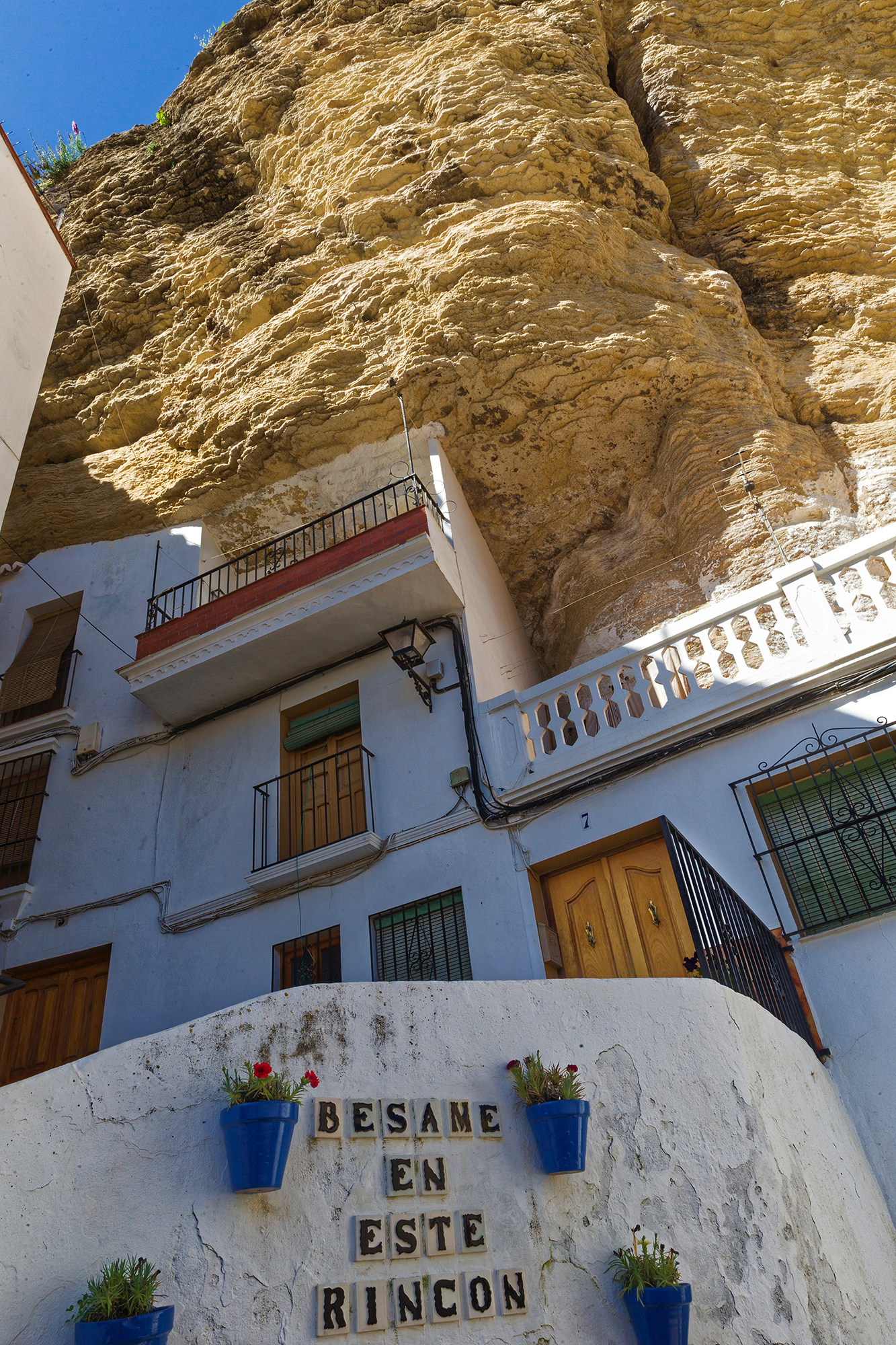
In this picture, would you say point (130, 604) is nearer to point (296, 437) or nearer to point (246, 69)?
point (296, 437)

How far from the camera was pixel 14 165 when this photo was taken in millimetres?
6750

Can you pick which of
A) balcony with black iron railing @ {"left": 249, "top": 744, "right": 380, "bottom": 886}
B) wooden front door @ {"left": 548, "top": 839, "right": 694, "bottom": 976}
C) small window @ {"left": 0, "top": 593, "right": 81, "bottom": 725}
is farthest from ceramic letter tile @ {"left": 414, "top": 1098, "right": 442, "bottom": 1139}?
small window @ {"left": 0, "top": 593, "right": 81, "bottom": 725}

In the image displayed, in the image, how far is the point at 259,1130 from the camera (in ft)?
10.0

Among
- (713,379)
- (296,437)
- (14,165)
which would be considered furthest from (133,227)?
(713,379)

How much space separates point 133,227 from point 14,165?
287 inches

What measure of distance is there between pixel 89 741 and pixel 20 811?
1049mm

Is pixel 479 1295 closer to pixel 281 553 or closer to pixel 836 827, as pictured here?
pixel 836 827

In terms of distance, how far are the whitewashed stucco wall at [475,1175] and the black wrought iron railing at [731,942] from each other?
0.80ft

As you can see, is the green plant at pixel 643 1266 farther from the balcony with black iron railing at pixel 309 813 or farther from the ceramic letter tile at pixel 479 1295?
the balcony with black iron railing at pixel 309 813

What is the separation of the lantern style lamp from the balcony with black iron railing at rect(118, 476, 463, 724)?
530 millimetres

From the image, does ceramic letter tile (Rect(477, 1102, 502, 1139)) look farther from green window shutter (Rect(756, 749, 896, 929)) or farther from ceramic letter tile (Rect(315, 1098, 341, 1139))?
green window shutter (Rect(756, 749, 896, 929))

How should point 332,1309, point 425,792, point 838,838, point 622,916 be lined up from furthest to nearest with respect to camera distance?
point 425,792 < point 622,916 < point 838,838 < point 332,1309

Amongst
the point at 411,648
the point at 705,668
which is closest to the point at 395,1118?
the point at 411,648

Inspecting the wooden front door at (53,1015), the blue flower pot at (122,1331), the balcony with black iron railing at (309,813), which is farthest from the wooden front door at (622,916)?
the wooden front door at (53,1015)
